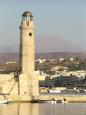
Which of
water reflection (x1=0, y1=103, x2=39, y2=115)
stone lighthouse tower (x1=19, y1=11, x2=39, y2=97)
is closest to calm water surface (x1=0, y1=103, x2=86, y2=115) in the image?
water reflection (x1=0, y1=103, x2=39, y2=115)

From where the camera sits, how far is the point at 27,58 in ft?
184

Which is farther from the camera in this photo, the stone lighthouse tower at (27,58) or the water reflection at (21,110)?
the stone lighthouse tower at (27,58)

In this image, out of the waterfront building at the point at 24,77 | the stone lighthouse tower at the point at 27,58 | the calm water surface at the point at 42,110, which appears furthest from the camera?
the stone lighthouse tower at the point at 27,58

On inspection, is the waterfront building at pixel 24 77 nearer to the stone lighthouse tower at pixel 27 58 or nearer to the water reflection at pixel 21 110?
the stone lighthouse tower at pixel 27 58

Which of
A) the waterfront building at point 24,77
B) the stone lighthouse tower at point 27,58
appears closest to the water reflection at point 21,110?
the waterfront building at point 24,77

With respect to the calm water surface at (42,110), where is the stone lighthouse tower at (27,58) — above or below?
above

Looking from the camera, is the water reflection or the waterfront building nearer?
the water reflection

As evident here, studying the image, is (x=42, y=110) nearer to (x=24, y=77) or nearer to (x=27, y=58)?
(x=24, y=77)

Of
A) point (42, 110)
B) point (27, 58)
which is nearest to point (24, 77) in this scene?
point (27, 58)

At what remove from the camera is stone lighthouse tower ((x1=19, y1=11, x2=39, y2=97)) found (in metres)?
55.3

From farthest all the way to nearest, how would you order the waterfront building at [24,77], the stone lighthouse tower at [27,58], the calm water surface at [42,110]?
the stone lighthouse tower at [27,58] → the waterfront building at [24,77] → the calm water surface at [42,110]

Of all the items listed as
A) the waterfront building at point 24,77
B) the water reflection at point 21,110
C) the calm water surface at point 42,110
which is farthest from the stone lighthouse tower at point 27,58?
the water reflection at point 21,110

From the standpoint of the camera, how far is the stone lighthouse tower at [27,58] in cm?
5534

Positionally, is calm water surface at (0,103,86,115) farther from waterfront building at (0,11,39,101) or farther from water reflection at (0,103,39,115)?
waterfront building at (0,11,39,101)
